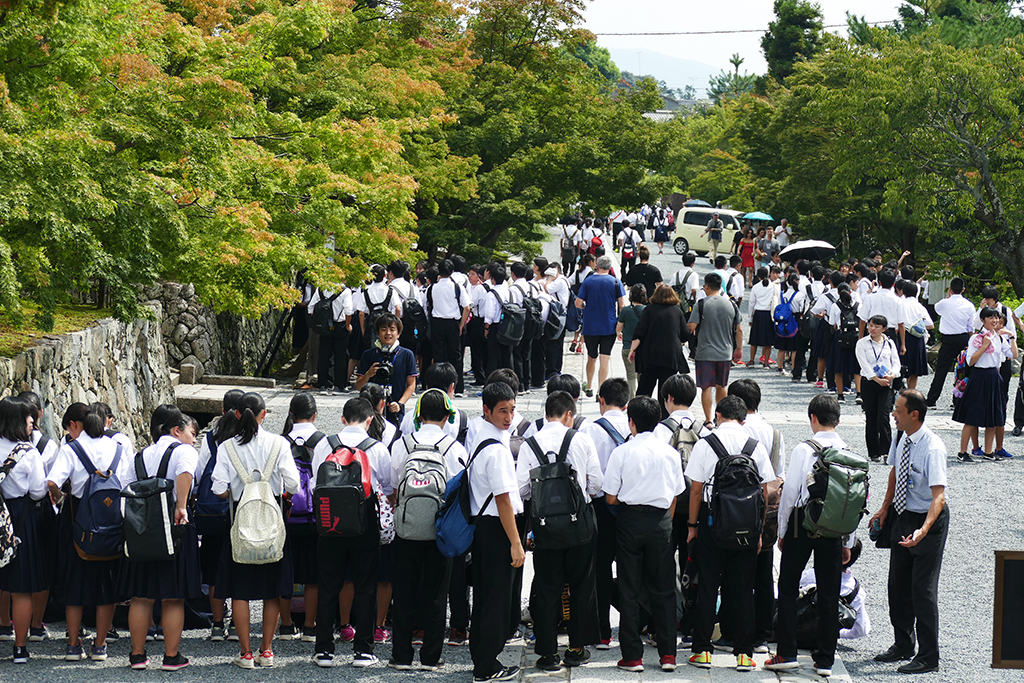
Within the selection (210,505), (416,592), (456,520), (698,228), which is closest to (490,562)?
(456,520)

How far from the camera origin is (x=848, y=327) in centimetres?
1380

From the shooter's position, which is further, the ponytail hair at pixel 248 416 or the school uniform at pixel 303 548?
the school uniform at pixel 303 548

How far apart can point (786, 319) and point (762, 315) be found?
0.68 meters

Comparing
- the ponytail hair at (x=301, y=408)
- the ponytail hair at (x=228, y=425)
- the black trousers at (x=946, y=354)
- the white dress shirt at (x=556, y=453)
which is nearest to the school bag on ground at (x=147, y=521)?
the ponytail hair at (x=228, y=425)

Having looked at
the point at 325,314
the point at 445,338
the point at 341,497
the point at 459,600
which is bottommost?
the point at 459,600

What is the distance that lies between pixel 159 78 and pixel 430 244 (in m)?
11.3

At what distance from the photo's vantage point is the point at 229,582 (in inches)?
228

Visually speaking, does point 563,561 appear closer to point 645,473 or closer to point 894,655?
point 645,473

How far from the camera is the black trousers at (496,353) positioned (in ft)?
44.7

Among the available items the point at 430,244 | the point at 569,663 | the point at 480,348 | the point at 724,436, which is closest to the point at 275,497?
the point at 569,663

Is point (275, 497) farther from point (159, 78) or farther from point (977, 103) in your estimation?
point (977, 103)

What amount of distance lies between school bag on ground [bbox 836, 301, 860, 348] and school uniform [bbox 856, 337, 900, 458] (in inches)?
125

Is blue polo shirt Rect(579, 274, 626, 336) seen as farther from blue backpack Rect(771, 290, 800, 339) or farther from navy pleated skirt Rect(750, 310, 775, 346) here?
navy pleated skirt Rect(750, 310, 775, 346)

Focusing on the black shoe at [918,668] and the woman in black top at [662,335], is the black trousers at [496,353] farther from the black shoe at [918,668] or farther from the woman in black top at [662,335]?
the black shoe at [918,668]
